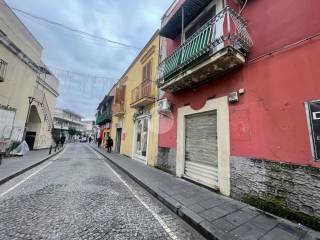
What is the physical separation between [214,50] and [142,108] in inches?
275

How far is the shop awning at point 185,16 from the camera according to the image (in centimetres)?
654

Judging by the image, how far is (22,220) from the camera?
3.14 metres

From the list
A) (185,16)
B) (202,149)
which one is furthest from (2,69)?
(202,149)

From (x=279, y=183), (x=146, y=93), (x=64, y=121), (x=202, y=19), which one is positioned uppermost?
(x=64, y=121)

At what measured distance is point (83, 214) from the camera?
11.5 ft

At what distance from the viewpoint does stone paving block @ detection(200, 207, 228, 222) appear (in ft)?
11.1

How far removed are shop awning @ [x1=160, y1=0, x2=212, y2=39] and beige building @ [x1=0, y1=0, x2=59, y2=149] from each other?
9721 millimetres

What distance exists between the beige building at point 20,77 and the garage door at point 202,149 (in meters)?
11.0

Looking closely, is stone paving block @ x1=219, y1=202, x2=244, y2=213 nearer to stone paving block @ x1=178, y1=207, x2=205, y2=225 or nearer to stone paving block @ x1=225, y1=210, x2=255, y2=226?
stone paving block @ x1=225, y1=210, x2=255, y2=226

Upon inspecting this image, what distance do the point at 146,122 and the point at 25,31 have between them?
11691 millimetres

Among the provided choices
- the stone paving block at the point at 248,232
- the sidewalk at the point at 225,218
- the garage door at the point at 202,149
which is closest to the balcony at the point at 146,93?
the garage door at the point at 202,149

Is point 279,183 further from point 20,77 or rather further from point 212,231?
point 20,77

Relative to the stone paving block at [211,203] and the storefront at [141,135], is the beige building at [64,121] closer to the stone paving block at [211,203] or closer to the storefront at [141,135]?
the storefront at [141,135]

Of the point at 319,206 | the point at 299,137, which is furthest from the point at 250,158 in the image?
the point at 319,206
